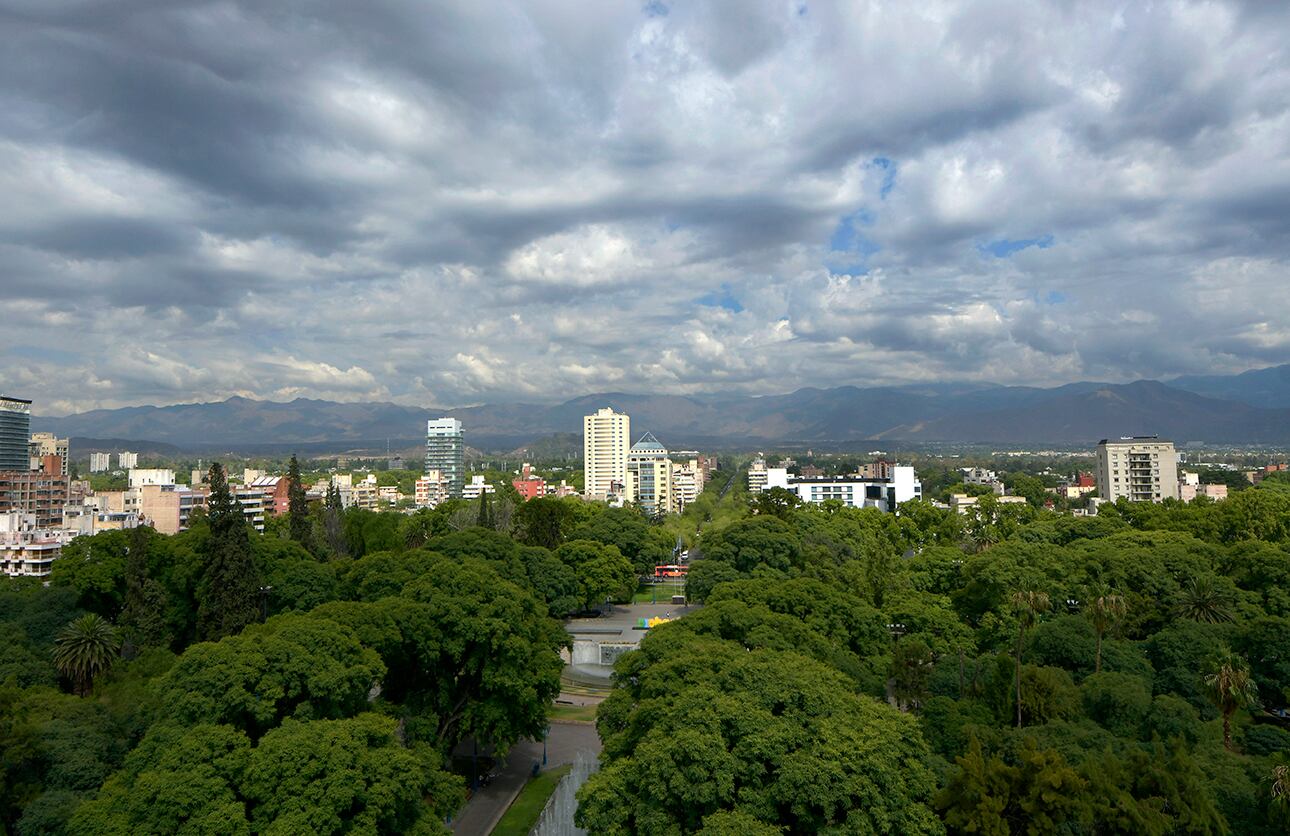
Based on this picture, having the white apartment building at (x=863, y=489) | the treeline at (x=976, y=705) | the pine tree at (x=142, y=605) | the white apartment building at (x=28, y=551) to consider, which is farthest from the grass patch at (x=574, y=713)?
the white apartment building at (x=863, y=489)

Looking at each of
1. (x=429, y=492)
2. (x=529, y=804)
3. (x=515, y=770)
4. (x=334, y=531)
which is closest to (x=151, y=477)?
(x=429, y=492)

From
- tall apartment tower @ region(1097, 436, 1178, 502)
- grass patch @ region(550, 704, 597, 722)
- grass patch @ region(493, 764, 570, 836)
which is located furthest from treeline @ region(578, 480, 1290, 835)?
tall apartment tower @ region(1097, 436, 1178, 502)

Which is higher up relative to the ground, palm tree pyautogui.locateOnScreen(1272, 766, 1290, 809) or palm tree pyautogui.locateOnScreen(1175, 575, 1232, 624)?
palm tree pyautogui.locateOnScreen(1175, 575, 1232, 624)

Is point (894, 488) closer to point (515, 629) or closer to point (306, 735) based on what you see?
point (515, 629)

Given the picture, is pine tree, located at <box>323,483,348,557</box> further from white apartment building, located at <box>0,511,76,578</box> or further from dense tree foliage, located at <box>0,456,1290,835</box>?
dense tree foliage, located at <box>0,456,1290,835</box>

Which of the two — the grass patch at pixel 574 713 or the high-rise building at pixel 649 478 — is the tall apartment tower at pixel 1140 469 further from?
the grass patch at pixel 574 713

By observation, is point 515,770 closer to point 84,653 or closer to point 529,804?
point 529,804
